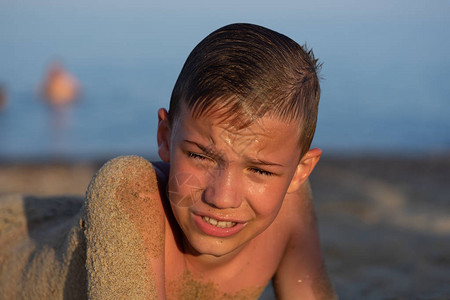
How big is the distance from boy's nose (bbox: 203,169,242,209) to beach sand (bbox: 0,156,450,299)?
5.93ft

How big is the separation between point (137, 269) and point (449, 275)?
8.73 feet

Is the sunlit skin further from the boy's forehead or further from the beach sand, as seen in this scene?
the beach sand

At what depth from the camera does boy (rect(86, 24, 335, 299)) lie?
6.10ft

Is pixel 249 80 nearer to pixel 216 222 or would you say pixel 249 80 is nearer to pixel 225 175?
pixel 225 175

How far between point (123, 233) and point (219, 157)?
0.43 m

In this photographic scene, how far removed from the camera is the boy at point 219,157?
186 centimetres

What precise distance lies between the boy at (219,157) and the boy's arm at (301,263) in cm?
41

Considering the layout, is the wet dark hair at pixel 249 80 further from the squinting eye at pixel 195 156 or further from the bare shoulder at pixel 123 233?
the bare shoulder at pixel 123 233

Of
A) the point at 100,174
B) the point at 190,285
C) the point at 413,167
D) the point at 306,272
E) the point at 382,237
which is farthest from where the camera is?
the point at 413,167

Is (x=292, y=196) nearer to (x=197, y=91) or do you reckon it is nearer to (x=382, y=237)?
(x=197, y=91)

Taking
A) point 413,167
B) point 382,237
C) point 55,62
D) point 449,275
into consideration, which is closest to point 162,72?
point 55,62

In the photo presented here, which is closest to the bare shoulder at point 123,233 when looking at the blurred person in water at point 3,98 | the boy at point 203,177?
the boy at point 203,177

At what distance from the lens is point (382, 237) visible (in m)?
4.99

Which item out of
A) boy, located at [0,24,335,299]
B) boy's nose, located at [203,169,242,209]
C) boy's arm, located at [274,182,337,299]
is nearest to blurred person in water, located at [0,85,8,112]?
boy, located at [0,24,335,299]
